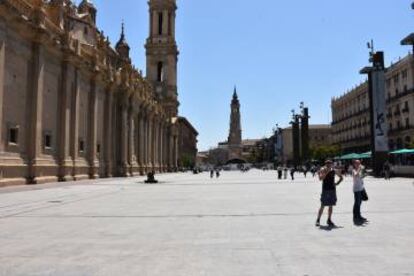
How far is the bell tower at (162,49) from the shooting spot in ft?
323

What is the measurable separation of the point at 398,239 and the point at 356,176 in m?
3.80

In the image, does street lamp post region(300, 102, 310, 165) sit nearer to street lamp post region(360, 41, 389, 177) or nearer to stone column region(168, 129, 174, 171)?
stone column region(168, 129, 174, 171)

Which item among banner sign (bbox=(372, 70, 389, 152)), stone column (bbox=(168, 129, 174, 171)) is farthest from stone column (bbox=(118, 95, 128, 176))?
stone column (bbox=(168, 129, 174, 171))

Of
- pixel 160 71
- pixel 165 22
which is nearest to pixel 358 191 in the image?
pixel 165 22

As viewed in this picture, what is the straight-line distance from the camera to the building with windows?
237 ft

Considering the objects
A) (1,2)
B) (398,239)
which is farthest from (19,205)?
(1,2)

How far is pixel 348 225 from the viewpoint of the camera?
11.2 metres

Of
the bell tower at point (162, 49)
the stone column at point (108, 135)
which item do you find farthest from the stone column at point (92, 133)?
the bell tower at point (162, 49)

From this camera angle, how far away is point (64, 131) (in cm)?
3628

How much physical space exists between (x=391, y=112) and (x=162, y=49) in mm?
47072

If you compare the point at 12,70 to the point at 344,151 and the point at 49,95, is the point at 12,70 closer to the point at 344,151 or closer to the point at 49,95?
the point at 49,95

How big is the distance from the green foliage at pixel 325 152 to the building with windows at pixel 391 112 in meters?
1.73

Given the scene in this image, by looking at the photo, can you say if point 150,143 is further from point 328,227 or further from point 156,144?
point 328,227

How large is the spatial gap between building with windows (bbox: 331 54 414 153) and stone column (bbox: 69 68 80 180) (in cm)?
4642
